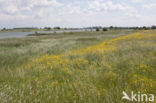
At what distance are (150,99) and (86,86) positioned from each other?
1646mm

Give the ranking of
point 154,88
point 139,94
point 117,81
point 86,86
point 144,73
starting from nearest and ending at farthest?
1. point 139,94
2. point 154,88
3. point 86,86
4. point 117,81
5. point 144,73

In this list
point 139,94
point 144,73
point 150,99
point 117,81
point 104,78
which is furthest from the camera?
point 144,73

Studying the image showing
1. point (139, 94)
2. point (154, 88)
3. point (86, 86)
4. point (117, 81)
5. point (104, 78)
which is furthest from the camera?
point (104, 78)

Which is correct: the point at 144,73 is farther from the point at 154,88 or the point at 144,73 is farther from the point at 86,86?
the point at 86,86

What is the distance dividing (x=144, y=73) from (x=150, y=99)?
6.03 ft

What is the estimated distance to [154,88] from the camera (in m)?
2.97

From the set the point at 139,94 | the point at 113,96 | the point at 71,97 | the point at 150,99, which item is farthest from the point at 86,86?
the point at 150,99

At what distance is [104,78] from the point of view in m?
3.82

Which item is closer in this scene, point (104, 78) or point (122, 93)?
point (122, 93)

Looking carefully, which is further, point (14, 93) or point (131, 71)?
point (131, 71)

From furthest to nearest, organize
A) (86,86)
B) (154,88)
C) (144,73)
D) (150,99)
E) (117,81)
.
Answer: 1. (144,73)
2. (117,81)
3. (86,86)
4. (154,88)
5. (150,99)

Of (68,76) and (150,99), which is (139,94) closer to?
(150,99)

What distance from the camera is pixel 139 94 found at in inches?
107

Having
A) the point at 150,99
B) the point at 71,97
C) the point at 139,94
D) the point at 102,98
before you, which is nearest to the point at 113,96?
the point at 102,98
